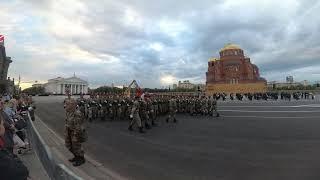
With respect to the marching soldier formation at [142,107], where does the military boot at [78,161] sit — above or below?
below

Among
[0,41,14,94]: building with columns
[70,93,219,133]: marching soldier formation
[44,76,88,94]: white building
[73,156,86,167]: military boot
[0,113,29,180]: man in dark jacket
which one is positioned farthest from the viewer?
[44,76,88,94]: white building

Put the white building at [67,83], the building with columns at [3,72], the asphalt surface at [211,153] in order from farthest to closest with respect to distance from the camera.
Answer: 1. the white building at [67,83]
2. the building with columns at [3,72]
3. the asphalt surface at [211,153]

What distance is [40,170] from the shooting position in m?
9.80

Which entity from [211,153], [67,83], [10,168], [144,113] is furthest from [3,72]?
[10,168]

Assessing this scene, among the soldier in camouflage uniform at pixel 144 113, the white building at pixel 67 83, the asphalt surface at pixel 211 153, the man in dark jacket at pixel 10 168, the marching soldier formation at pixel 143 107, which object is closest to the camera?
the man in dark jacket at pixel 10 168

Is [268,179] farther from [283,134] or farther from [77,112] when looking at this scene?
[283,134]

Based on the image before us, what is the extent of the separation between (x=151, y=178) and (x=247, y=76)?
11223 cm

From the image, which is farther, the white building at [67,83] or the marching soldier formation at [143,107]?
the white building at [67,83]

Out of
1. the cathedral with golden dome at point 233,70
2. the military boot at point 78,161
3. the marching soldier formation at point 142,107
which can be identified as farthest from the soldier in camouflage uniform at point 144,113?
the cathedral with golden dome at point 233,70

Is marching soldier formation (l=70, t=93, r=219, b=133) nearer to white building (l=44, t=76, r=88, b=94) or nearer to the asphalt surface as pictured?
the asphalt surface

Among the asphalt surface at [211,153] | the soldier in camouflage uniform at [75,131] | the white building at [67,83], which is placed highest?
the white building at [67,83]

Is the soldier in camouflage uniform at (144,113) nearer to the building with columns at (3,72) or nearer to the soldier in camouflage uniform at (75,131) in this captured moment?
the soldier in camouflage uniform at (75,131)

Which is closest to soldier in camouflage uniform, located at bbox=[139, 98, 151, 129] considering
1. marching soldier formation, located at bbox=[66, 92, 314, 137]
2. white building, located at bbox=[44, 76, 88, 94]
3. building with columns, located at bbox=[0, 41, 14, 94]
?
marching soldier formation, located at bbox=[66, 92, 314, 137]

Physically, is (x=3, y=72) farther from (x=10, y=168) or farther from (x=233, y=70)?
(x=10, y=168)
